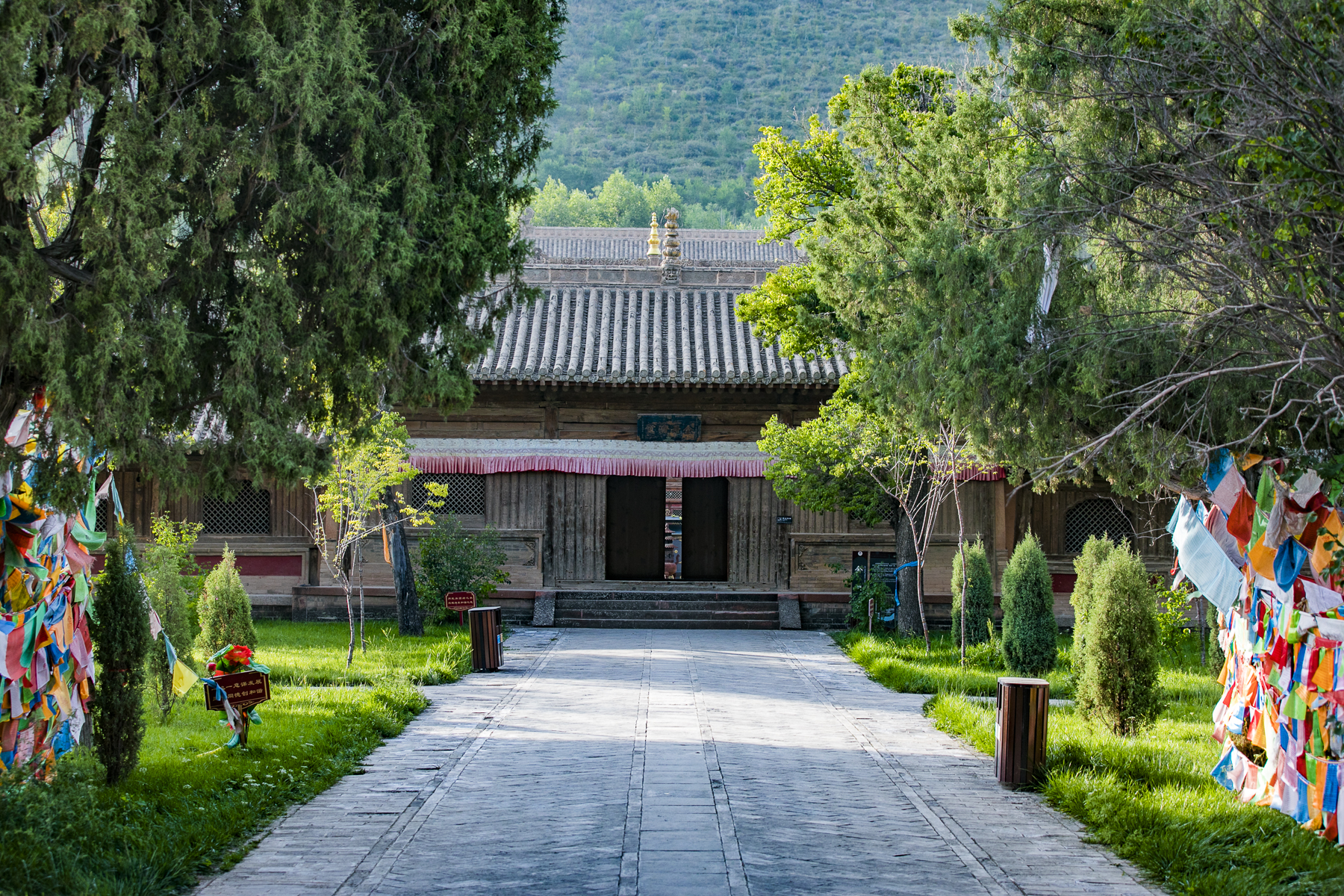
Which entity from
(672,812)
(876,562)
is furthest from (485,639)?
(876,562)

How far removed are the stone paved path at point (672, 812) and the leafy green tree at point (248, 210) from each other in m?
2.26

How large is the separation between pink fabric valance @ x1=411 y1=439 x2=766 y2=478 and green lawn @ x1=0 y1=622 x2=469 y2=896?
7.31 m

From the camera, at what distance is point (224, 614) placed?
12234 mm

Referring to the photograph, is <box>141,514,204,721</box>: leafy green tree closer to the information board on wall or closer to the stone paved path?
the stone paved path

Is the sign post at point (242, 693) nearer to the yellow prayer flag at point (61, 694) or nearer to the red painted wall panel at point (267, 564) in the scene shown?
the yellow prayer flag at point (61, 694)

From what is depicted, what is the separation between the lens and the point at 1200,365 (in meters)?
6.62

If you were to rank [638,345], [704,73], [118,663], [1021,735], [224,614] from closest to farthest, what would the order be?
[118,663]
[1021,735]
[224,614]
[638,345]
[704,73]

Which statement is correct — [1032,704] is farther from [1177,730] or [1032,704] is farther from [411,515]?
[411,515]

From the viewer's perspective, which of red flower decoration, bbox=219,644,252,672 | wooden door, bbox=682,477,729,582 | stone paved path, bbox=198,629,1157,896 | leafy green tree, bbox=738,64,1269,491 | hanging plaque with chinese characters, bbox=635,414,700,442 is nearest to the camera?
stone paved path, bbox=198,629,1157,896

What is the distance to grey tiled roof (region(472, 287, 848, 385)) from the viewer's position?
63.7 ft

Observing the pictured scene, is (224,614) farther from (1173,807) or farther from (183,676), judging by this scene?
(1173,807)

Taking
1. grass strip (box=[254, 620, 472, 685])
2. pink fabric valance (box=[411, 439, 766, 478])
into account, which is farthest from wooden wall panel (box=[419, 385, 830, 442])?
grass strip (box=[254, 620, 472, 685])

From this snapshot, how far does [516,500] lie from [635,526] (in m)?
4.96

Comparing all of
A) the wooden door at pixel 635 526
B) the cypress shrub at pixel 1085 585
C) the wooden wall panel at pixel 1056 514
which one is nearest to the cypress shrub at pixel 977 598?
the cypress shrub at pixel 1085 585
